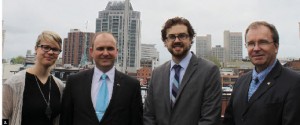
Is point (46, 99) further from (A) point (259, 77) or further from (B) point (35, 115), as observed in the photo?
(A) point (259, 77)

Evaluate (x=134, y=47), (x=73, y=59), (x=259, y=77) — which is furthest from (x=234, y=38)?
(x=259, y=77)

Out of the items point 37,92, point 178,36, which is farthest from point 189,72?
point 37,92

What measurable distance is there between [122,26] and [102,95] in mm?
81559

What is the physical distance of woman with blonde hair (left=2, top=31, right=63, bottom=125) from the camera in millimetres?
2865

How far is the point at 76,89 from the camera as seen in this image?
3025 millimetres

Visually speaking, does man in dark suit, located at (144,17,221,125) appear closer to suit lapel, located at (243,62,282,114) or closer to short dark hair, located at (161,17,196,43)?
short dark hair, located at (161,17,196,43)

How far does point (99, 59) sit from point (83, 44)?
93169mm

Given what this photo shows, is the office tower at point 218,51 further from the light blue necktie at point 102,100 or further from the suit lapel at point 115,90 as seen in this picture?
the light blue necktie at point 102,100

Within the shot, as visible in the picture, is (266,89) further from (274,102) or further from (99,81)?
(99,81)

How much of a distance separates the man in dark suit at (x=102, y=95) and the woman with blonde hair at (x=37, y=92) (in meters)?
0.14

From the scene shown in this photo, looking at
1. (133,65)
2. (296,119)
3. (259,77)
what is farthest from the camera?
(133,65)

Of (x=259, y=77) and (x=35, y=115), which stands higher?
(x=259, y=77)

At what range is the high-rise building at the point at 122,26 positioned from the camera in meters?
84.0

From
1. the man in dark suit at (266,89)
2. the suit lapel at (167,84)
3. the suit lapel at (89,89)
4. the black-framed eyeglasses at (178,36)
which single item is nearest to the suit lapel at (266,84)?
the man in dark suit at (266,89)
